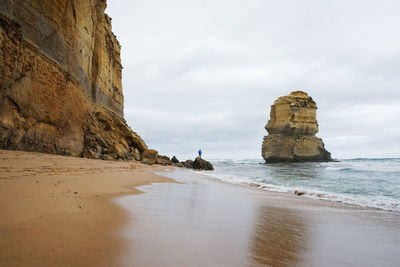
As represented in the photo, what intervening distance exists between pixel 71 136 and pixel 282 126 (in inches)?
1533

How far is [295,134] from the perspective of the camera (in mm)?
42281

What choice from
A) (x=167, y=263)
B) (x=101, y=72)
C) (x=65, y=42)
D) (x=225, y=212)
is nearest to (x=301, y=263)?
(x=167, y=263)

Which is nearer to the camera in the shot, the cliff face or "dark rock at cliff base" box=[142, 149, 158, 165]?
the cliff face

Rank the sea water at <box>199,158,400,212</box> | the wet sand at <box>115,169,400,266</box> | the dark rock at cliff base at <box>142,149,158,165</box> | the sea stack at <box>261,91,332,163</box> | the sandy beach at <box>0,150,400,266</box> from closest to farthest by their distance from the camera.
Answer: the sandy beach at <box>0,150,400,266</box> < the wet sand at <box>115,169,400,266</box> < the sea water at <box>199,158,400,212</box> < the dark rock at cliff base at <box>142,149,158,165</box> < the sea stack at <box>261,91,332,163</box>

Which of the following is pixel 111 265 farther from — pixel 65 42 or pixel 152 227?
pixel 65 42

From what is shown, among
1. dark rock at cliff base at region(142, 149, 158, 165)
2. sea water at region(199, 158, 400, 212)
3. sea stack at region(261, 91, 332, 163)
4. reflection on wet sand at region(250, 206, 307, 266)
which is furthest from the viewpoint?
sea stack at region(261, 91, 332, 163)

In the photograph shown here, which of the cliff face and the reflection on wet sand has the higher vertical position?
the cliff face

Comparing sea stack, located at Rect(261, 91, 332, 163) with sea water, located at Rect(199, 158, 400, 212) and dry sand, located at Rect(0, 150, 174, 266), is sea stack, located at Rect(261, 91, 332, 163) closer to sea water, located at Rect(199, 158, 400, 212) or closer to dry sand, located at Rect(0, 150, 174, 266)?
sea water, located at Rect(199, 158, 400, 212)

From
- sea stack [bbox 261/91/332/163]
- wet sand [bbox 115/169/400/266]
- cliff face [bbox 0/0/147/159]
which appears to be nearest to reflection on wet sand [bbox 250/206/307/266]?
wet sand [bbox 115/169/400/266]

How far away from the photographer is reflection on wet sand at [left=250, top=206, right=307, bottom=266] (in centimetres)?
169

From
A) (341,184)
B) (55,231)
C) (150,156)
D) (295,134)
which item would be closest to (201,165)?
(150,156)

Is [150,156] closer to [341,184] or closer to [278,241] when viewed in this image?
[341,184]

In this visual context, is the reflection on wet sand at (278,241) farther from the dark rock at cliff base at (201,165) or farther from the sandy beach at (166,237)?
the dark rock at cliff base at (201,165)

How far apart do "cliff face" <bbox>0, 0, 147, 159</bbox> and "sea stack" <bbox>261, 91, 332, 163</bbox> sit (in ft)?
108
